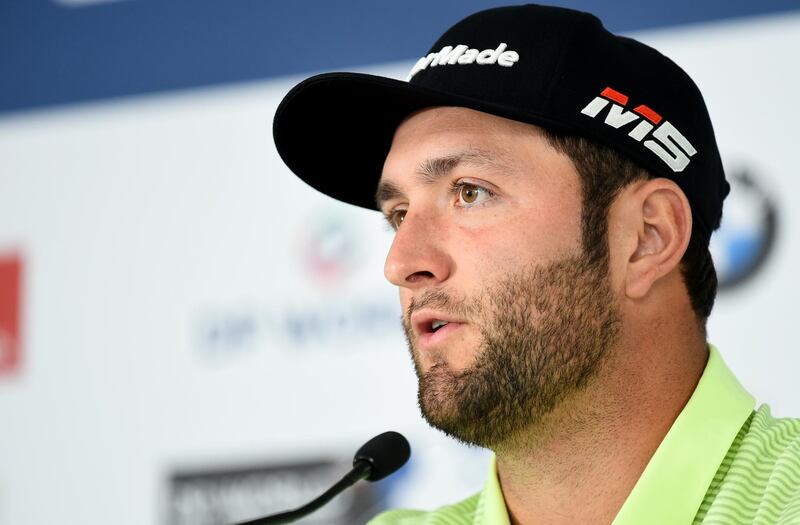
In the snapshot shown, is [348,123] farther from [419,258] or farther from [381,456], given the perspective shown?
[381,456]

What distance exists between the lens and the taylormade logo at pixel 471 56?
1.21m

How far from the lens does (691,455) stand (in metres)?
1.15

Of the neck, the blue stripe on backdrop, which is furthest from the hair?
the blue stripe on backdrop

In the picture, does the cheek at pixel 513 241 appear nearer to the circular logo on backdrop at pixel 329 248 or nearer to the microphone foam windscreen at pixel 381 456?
the microphone foam windscreen at pixel 381 456

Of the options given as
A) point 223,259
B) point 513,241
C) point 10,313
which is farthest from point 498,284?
point 10,313

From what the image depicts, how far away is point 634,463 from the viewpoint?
46.9 inches

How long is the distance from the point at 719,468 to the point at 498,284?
0.29 meters

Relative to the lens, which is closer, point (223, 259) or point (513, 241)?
point (513, 241)

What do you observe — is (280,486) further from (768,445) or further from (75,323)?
(768,445)

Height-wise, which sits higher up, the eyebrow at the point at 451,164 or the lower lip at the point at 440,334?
the eyebrow at the point at 451,164

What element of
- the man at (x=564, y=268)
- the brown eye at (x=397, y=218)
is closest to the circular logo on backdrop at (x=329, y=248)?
the brown eye at (x=397, y=218)

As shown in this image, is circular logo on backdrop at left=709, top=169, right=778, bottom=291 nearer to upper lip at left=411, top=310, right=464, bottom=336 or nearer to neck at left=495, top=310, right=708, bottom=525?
neck at left=495, top=310, right=708, bottom=525

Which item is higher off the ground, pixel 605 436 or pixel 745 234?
pixel 745 234

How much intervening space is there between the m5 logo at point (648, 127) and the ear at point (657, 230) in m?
0.03
